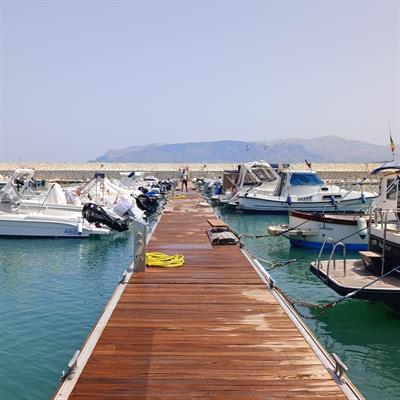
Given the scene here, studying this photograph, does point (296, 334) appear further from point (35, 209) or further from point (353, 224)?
point (35, 209)

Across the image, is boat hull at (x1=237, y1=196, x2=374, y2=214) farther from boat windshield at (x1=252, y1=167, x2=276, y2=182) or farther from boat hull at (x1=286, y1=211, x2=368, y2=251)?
boat hull at (x1=286, y1=211, x2=368, y2=251)

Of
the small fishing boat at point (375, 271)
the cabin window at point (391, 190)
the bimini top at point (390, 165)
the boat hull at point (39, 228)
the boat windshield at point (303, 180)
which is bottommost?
the boat hull at point (39, 228)

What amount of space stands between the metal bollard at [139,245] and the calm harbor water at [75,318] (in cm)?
169

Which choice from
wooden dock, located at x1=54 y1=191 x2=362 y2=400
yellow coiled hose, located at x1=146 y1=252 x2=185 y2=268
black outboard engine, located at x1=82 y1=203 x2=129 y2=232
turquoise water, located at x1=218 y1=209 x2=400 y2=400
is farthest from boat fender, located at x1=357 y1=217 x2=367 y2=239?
black outboard engine, located at x1=82 y1=203 x2=129 y2=232

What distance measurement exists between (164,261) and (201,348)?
552cm

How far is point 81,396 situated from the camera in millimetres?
5137

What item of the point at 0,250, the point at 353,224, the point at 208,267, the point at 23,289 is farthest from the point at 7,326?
the point at 353,224

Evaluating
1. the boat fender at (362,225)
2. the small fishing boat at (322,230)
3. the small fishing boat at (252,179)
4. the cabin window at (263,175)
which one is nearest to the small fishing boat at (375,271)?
the boat fender at (362,225)

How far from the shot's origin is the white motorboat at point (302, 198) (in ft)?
101

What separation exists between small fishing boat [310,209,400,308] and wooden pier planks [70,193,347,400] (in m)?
2.12

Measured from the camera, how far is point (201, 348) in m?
6.45

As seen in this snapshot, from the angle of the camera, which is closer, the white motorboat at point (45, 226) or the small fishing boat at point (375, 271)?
the small fishing boat at point (375, 271)

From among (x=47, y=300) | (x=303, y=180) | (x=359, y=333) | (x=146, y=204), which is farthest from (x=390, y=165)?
(x=146, y=204)

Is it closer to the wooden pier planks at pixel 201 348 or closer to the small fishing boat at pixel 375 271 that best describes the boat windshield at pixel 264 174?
the small fishing boat at pixel 375 271
